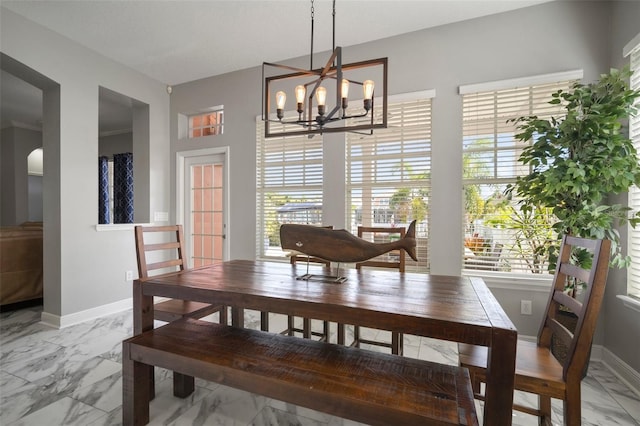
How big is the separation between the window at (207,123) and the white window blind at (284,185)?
2.69 ft

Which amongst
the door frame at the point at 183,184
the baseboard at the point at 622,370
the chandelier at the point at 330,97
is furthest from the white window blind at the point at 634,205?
the door frame at the point at 183,184

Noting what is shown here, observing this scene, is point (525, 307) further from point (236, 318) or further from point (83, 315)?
point (83, 315)

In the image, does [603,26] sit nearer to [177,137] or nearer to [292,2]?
[292,2]

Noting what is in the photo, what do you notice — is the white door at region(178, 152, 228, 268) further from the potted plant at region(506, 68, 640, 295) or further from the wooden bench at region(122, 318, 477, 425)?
the potted plant at region(506, 68, 640, 295)

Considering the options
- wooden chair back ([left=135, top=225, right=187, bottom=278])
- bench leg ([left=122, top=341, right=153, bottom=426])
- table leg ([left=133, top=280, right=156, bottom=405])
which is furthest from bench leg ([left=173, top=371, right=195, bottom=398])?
wooden chair back ([left=135, top=225, right=187, bottom=278])

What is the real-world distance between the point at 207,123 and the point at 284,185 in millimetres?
1691

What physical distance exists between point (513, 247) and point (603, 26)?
2016 millimetres

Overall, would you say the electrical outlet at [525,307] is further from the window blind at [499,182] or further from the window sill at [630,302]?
the window sill at [630,302]

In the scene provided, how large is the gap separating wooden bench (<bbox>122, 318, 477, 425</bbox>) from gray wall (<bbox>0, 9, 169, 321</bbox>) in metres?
2.26

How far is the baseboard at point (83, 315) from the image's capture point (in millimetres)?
3047

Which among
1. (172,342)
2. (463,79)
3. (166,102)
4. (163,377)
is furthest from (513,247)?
(166,102)

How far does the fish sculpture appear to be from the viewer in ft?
5.10

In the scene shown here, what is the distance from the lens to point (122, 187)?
5.82m

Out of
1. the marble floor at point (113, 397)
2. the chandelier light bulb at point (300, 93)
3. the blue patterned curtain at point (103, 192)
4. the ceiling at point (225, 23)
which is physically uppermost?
the ceiling at point (225, 23)
